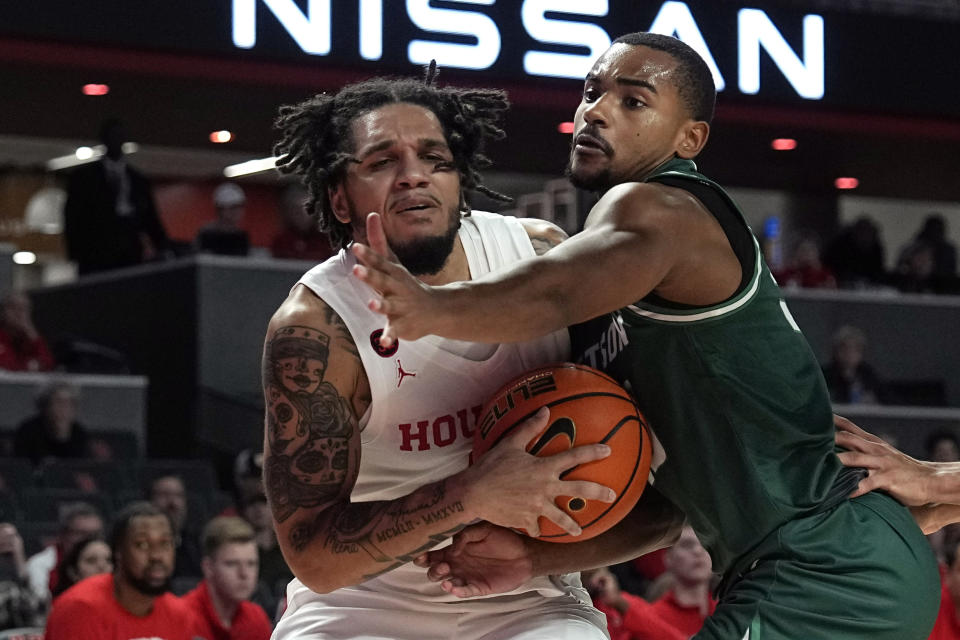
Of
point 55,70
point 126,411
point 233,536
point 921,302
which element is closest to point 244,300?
point 126,411

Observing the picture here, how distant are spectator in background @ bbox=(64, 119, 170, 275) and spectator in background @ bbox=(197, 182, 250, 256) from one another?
1.43 ft

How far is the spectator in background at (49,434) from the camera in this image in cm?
934

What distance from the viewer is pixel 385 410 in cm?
361

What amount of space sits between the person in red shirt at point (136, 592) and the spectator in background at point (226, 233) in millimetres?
4662

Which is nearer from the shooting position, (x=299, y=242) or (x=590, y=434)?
(x=590, y=434)

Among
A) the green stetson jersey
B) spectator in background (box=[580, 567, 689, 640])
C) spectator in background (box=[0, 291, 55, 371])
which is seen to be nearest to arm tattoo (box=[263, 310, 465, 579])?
the green stetson jersey

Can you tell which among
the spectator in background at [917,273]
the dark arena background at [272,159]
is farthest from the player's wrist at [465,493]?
the spectator in background at [917,273]

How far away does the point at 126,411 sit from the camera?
10.8m

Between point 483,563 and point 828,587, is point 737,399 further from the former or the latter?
point 483,563

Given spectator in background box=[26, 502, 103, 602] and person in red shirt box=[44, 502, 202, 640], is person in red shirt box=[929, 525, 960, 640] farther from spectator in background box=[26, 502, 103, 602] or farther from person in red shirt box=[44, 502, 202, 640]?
spectator in background box=[26, 502, 103, 602]

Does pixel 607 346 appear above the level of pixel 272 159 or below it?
below

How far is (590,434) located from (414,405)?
542 mm

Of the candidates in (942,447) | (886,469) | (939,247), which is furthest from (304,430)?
(939,247)

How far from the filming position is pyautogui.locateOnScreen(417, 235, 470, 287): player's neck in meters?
3.75
